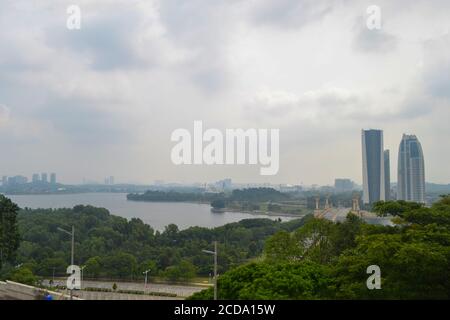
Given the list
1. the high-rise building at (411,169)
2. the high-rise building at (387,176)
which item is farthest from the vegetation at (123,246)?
the high-rise building at (387,176)

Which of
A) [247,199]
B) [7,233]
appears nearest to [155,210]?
[247,199]

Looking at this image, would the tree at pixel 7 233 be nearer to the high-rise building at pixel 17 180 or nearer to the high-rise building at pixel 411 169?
the high-rise building at pixel 411 169

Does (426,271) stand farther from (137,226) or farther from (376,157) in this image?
(376,157)

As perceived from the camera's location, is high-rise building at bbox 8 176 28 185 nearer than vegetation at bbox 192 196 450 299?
No

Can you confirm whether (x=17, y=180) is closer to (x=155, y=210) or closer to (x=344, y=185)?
(x=155, y=210)

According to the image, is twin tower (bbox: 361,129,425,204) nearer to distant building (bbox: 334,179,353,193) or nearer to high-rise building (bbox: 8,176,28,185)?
distant building (bbox: 334,179,353,193)

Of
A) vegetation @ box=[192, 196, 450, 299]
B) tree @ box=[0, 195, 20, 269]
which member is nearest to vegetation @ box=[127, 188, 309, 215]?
tree @ box=[0, 195, 20, 269]
